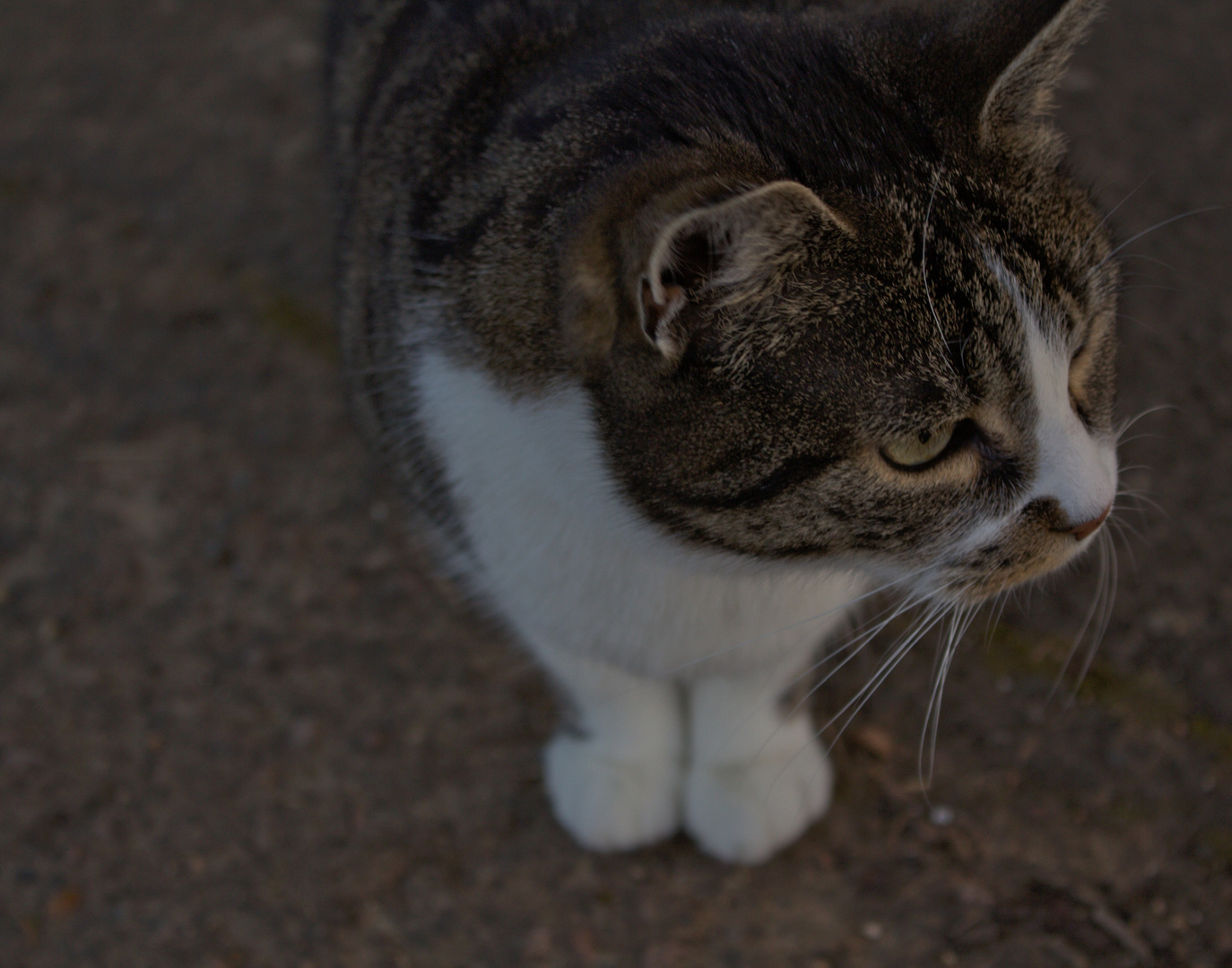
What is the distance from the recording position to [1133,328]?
244 cm

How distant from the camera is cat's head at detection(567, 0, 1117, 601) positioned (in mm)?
1179

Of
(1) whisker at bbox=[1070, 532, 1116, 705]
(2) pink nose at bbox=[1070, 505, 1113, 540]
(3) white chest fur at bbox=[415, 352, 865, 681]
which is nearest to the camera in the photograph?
(2) pink nose at bbox=[1070, 505, 1113, 540]

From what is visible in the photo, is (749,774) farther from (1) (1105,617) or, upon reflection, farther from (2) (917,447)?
(2) (917,447)

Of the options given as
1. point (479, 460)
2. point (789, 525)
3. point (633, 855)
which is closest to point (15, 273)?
point (479, 460)

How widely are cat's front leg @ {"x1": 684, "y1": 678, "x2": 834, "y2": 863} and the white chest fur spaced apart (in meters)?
0.17

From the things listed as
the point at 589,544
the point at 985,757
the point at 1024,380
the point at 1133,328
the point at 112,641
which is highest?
the point at 1024,380

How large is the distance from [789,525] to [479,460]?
0.45 metres

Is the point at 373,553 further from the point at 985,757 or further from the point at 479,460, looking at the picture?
the point at 985,757

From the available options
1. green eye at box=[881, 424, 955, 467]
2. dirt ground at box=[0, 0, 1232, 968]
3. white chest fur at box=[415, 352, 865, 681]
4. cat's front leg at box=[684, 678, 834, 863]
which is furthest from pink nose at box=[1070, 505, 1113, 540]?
cat's front leg at box=[684, 678, 834, 863]

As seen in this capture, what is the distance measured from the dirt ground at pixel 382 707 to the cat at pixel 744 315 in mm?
439

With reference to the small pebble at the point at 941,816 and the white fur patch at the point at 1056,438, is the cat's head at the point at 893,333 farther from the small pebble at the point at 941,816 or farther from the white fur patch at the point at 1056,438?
the small pebble at the point at 941,816

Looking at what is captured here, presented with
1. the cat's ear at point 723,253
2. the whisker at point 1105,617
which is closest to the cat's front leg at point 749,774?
the whisker at point 1105,617

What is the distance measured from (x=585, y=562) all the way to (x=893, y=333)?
56cm

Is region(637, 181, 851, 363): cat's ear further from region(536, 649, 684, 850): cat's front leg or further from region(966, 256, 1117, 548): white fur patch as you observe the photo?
region(536, 649, 684, 850): cat's front leg
